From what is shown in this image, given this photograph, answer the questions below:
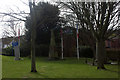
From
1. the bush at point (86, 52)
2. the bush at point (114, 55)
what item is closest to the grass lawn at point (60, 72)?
the bush at point (114, 55)

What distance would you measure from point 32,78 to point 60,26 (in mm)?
20825

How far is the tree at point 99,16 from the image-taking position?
448 inches

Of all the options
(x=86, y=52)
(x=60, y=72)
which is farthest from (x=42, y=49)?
(x=60, y=72)

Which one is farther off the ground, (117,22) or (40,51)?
(117,22)

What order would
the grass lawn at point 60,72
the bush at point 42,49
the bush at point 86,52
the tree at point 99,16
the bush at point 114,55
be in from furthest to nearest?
the bush at point 42,49 → the bush at point 86,52 → the bush at point 114,55 → the tree at point 99,16 → the grass lawn at point 60,72

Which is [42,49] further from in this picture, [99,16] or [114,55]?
[99,16]

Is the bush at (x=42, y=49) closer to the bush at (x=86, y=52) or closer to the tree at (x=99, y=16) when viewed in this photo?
the bush at (x=86, y=52)

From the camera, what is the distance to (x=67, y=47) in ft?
83.8

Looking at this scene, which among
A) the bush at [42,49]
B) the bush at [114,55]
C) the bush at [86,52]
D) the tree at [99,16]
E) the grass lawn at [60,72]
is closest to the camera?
the grass lawn at [60,72]

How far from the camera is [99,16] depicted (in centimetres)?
1391

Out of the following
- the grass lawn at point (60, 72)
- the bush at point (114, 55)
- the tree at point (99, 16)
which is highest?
the tree at point (99, 16)

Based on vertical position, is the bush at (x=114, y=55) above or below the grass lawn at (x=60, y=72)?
above

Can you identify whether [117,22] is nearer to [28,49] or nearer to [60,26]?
[60,26]

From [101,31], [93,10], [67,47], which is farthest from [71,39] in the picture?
[101,31]
